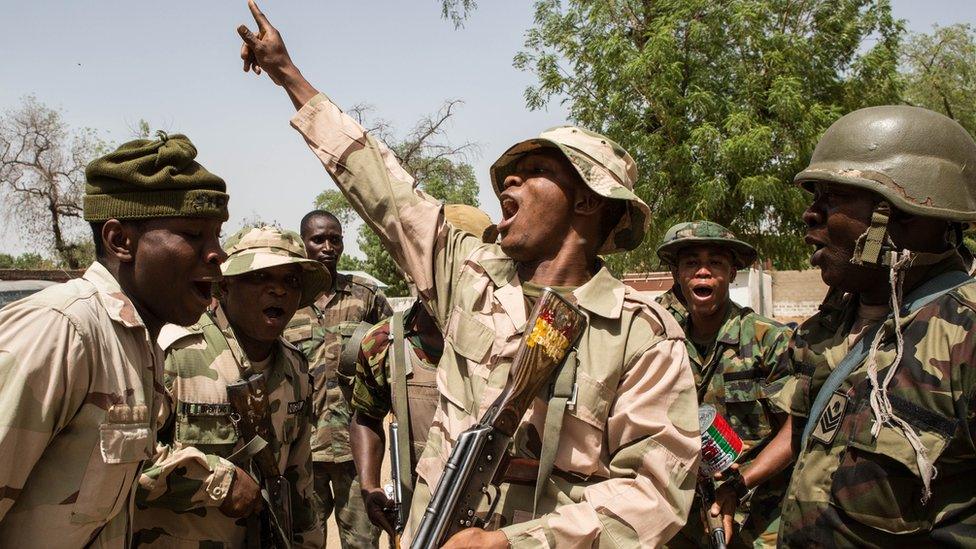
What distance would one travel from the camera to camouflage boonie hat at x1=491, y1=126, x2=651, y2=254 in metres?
2.68

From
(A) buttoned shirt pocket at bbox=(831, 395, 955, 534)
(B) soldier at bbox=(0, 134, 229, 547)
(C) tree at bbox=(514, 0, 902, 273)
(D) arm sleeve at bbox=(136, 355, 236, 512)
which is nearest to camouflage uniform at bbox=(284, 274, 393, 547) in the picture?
(D) arm sleeve at bbox=(136, 355, 236, 512)

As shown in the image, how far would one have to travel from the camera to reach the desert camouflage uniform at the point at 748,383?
13.7 ft

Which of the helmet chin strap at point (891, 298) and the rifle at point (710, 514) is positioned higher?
the helmet chin strap at point (891, 298)

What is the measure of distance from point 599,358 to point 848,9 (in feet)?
57.7

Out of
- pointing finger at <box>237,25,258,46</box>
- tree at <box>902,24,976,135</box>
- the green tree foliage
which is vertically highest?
tree at <box>902,24,976,135</box>

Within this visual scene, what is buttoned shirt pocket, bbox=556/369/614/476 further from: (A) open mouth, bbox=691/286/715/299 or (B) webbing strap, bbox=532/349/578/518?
(A) open mouth, bbox=691/286/715/299

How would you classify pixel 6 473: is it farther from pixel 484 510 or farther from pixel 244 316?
pixel 244 316

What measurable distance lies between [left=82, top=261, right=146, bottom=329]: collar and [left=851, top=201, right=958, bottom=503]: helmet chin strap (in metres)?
2.20

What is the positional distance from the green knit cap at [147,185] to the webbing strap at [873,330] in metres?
2.14

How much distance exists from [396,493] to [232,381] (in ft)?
3.15

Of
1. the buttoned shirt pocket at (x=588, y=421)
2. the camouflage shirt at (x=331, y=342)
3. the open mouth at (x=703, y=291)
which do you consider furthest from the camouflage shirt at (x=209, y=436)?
the open mouth at (x=703, y=291)

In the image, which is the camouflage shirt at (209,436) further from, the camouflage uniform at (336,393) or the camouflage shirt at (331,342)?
the camouflage shirt at (331,342)

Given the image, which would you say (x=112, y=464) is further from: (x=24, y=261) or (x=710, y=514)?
(x=24, y=261)

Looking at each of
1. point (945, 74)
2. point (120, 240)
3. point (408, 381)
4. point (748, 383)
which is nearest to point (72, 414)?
point (120, 240)
